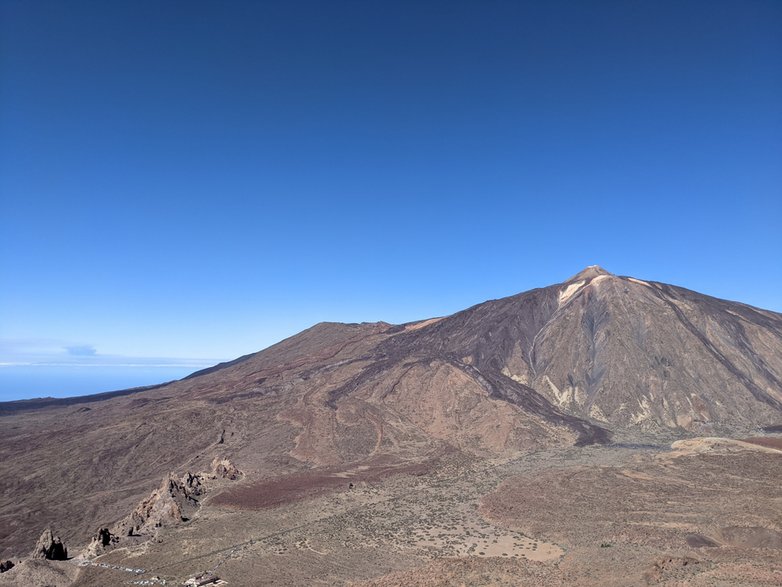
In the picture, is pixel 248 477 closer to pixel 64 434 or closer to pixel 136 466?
pixel 136 466

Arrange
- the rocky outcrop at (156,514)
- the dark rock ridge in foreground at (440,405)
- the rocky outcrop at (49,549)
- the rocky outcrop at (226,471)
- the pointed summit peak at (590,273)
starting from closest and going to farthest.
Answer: the rocky outcrop at (49,549), the rocky outcrop at (156,514), the rocky outcrop at (226,471), the dark rock ridge in foreground at (440,405), the pointed summit peak at (590,273)

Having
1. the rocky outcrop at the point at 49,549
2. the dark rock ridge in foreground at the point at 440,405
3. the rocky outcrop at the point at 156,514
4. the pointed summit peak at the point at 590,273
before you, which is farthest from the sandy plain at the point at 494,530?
the pointed summit peak at the point at 590,273

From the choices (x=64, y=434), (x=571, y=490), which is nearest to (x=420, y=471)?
(x=571, y=490)

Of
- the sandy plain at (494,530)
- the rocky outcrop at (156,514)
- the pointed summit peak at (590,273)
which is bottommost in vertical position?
the sandy plain at (494,530)

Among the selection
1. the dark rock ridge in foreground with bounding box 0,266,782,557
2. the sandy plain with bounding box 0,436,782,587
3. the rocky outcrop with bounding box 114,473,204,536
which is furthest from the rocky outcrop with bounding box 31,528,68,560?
the dark rock ridge in foreground with bounding box 0,266,782,557

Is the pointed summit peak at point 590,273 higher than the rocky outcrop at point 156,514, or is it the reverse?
the pointed summit peak at point 590,273

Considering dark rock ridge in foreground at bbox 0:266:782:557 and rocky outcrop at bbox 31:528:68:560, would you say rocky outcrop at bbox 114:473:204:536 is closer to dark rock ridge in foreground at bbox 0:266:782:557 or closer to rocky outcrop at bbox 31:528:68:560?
dark rock ridge in foreground at bbox 0:266:782:557

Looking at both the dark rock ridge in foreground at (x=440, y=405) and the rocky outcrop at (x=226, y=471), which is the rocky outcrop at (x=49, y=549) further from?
the rocky outcrop at (x=226, y=471)
